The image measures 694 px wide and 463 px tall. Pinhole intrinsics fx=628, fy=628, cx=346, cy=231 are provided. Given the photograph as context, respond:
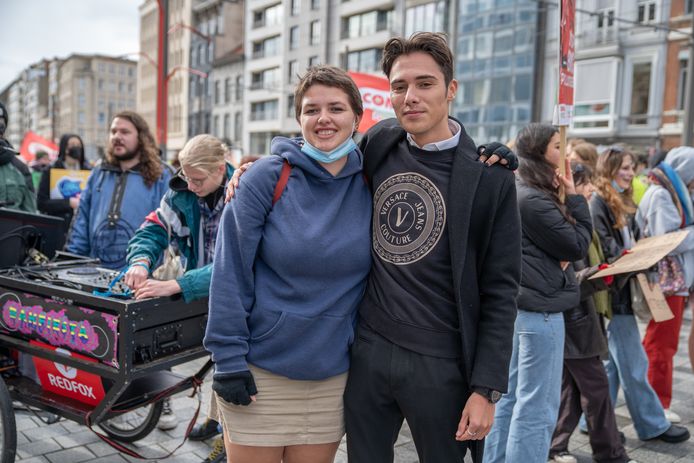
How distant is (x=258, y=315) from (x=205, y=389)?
3276 millimetres

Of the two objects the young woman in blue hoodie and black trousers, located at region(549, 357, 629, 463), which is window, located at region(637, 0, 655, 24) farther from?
the young woman in blue hoodie

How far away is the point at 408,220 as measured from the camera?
7.04ft

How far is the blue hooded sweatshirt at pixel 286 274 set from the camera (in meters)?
2.08

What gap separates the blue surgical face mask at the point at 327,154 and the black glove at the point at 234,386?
764 mm

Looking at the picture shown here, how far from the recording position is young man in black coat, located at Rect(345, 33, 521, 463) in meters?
2.08

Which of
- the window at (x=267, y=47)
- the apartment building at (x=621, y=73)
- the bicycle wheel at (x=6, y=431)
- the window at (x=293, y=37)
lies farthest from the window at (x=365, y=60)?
the bicycle wheel at (x=6, y=431)

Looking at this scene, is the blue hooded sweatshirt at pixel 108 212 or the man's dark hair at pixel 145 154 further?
the man's dark hair at pixel 145 154

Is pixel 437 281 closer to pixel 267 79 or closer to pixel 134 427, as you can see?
pixel 134 427

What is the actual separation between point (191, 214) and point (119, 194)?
1.22 m

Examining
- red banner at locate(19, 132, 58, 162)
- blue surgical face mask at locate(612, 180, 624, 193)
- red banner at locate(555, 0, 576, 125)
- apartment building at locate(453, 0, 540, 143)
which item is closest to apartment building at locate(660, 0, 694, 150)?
apartment building at locate(453, 0, 540, 143)

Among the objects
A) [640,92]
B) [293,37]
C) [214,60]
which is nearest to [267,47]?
[293,37]

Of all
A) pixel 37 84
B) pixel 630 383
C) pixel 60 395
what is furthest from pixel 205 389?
pixel 37 84

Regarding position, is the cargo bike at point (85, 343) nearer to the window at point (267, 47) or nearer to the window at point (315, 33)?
the window at point (315, 33)

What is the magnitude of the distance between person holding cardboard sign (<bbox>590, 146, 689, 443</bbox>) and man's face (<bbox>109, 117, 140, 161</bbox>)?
3125 millimetres
